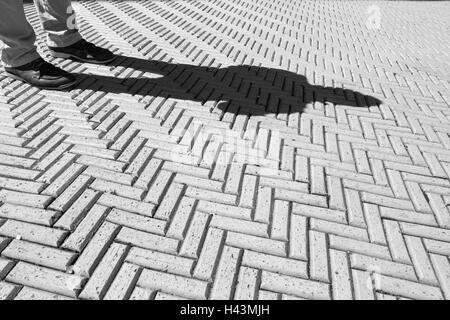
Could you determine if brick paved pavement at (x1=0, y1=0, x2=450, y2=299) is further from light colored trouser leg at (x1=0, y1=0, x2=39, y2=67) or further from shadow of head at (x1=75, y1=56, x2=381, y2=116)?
light colored trouser leg at (x1=0, y1=0, x2=39, y2=67)

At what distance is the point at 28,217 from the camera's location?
197 cm

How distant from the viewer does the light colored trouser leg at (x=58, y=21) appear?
10.9 feet

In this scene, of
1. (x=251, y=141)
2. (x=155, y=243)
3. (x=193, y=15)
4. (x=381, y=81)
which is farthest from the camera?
(x=193, y=15)

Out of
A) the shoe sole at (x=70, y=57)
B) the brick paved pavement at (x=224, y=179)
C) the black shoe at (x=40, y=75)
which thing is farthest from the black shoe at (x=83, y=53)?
the black shoe at (x=40, y=75)

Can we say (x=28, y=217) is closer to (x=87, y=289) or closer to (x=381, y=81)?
(x=87, y=289)

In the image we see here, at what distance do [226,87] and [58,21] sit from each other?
1.83m

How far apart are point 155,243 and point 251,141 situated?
123cm

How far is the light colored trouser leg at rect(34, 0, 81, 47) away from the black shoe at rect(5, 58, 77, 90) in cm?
58

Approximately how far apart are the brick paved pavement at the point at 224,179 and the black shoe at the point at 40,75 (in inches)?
3.8

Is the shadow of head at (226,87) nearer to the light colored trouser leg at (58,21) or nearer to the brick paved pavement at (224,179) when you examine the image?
the brick paved pavement at (224,179)

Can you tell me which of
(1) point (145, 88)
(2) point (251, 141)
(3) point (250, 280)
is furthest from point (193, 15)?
(3) point (250, 280)

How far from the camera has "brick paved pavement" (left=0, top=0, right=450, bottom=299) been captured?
1.77 meters

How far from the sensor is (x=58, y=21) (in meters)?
3.43

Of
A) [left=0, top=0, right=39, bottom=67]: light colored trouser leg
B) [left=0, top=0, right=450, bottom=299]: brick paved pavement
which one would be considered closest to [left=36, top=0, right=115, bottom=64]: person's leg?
[left=0, top=0, right=450, bottom=299]: brick paved pavement
